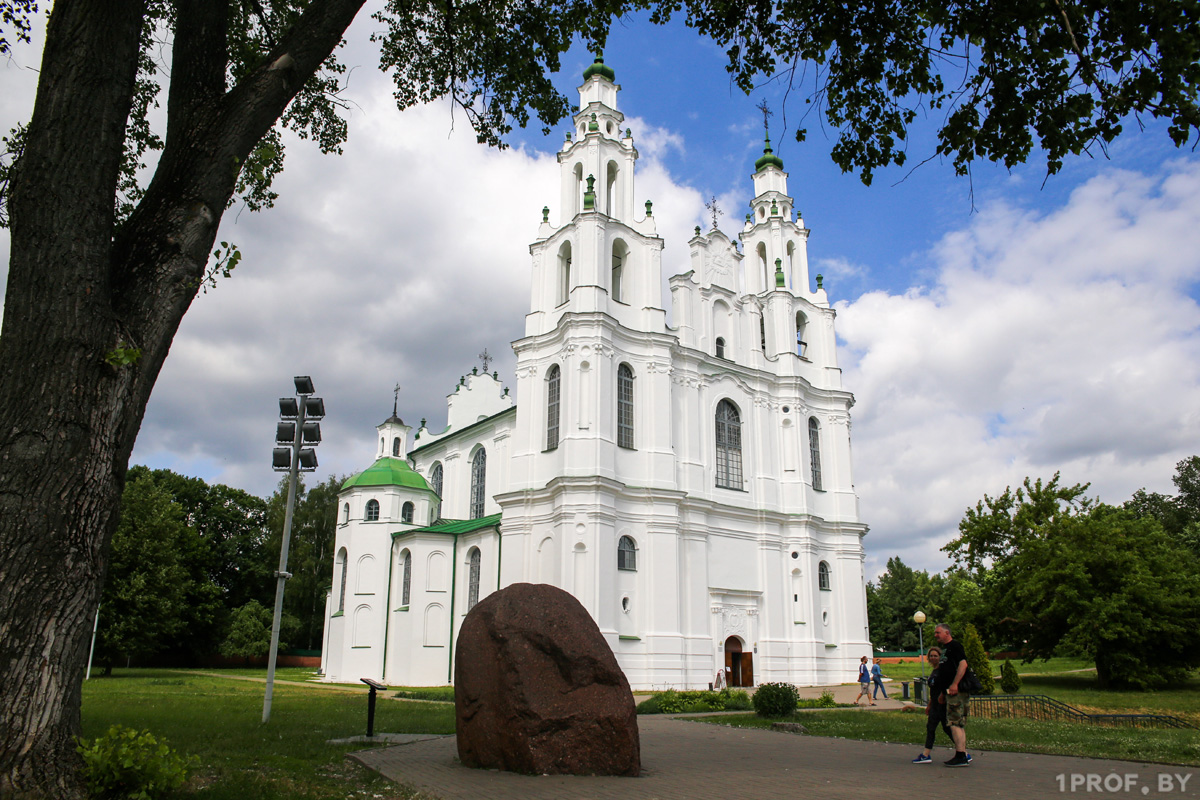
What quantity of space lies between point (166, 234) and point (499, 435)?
32961 millimetres

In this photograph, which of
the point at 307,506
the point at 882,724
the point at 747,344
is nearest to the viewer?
the point at 882,724

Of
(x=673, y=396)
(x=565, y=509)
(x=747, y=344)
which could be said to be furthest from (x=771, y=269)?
(x=565, y=509)

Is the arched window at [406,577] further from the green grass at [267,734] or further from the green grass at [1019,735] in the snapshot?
the green grass at [1019,735]

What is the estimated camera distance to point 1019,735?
13.4m

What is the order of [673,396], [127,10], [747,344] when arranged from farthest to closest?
[747,344] → [673,396] → [127,10]

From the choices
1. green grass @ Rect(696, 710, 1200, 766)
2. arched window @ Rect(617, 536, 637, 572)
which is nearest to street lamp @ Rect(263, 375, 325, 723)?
green grass @ Rect(696, 710, 1200, 766)

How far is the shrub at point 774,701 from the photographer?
16.6 meters

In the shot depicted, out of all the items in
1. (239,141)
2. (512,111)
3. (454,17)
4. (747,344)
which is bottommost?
(239,141)

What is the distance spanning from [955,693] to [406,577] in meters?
31.1

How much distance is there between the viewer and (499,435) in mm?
39719

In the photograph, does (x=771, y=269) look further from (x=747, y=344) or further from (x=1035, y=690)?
(x=1035, y=690)

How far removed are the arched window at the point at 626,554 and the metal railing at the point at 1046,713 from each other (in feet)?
42.3

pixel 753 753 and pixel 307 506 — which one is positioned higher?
pixel 307 506

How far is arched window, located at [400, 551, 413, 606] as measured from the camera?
36625 millimetres
